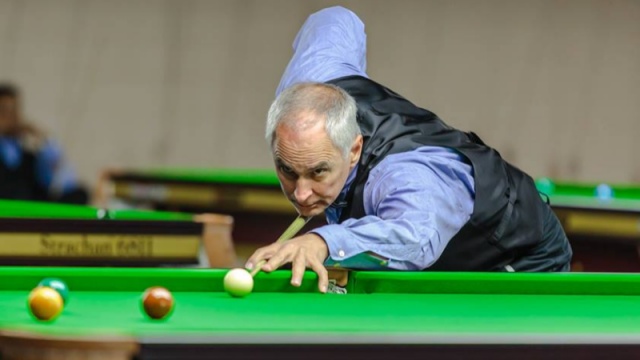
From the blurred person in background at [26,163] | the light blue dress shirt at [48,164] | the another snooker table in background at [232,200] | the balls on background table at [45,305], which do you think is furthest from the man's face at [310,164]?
the light blue dress shirt at [48,164]

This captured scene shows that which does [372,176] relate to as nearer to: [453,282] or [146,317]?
[453,282]

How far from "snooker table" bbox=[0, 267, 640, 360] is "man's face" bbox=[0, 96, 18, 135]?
203 inches

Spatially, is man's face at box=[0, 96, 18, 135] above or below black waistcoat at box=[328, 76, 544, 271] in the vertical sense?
below

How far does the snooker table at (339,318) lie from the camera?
5.79 ft

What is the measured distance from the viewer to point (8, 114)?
740cm

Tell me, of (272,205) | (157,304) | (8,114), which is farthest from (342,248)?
(8,114)

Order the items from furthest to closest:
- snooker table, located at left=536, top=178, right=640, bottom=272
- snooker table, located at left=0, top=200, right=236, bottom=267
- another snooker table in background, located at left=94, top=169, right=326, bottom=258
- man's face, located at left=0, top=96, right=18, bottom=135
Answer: man's face, located at left=0, top=96, right=18, bottom=135 < another snooker table in background, located at left=94, top=169, right=326, bottom=258 < snooker table, located at left=536, top=178, right=640, bottom=272 < snooker table, located at left=0, top=200, right=236, bottom=267

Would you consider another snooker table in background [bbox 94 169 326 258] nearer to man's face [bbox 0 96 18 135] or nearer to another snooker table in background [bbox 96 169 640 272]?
another snooker table in background [bbox 96 169 640 272]

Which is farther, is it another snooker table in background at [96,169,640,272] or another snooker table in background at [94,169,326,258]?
another snooker table in background at [94,169,326,258]

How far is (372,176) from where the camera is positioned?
8.93ft

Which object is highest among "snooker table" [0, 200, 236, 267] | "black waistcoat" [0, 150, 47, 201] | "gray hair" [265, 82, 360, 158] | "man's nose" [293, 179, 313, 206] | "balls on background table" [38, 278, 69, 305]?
"gray hair" [265, 82, 360, 158]

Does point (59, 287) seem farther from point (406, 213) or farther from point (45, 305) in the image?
point (406, 213)

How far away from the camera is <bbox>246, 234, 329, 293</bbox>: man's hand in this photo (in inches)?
91.3

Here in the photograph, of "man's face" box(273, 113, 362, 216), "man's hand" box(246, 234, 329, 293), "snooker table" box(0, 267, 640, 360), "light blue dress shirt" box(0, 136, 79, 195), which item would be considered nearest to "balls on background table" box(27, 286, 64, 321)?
"snooker table" box(0, 267, 640, 360)
